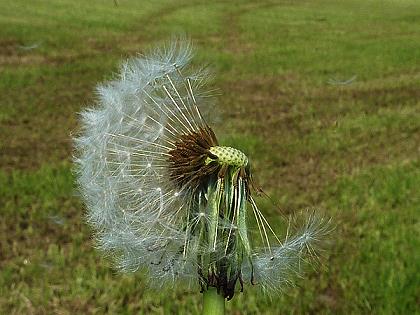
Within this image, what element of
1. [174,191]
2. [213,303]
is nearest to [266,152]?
[174,191]

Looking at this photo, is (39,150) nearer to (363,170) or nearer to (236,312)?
(363,170)

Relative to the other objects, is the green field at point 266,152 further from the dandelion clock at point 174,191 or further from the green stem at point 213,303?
the green stem at point 213,303

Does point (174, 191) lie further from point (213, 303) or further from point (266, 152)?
point (266, 152)

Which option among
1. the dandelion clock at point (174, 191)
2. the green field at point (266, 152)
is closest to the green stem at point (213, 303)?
the dandelion clock at point (174, 191)

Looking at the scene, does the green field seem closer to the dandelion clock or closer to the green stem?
the dandelion clock

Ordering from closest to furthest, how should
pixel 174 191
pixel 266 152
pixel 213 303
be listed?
pixel 213 303 → pixel 174 191 → pixel 266 152

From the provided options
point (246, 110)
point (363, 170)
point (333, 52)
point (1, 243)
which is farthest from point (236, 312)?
point (333, 52)

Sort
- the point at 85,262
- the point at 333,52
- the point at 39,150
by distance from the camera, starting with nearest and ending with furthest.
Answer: the point at 85,262
the point at 39,150
the point at 333,52
